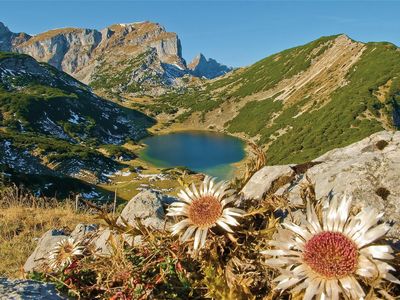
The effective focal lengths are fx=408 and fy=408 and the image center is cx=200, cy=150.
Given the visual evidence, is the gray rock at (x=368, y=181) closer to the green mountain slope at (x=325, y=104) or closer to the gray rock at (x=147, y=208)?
the gray rock at (x=147, y=208)

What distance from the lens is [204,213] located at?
314 cm

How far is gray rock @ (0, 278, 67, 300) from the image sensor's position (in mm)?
2627

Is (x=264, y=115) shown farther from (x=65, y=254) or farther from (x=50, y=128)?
(x=65, y=254)

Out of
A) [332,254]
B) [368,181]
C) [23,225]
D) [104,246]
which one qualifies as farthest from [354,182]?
[23,225]

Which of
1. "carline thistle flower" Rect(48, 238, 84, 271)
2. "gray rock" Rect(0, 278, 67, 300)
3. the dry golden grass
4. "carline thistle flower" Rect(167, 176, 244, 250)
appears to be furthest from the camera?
the dry golden grass

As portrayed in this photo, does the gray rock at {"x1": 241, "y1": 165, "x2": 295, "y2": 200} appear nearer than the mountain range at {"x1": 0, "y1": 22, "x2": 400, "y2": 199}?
Yes

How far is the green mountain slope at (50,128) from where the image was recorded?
314ft

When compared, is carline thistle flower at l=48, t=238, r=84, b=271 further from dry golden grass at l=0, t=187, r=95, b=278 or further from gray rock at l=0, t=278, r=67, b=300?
dry golden grass at l=0, t=187, r=95, b=278

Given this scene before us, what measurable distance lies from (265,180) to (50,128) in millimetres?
152259

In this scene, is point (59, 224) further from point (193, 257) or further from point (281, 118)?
point (281, 118)

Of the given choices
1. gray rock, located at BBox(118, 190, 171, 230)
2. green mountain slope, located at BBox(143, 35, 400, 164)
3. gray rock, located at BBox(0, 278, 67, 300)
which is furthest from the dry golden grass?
green mountain slope, located at BBox(143, 35, 400, 164)

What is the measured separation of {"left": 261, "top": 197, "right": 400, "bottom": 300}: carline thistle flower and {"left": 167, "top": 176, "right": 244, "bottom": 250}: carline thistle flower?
45cm

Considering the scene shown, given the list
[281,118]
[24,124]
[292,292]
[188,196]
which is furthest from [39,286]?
[281,118]

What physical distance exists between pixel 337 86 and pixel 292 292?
5969 inches
